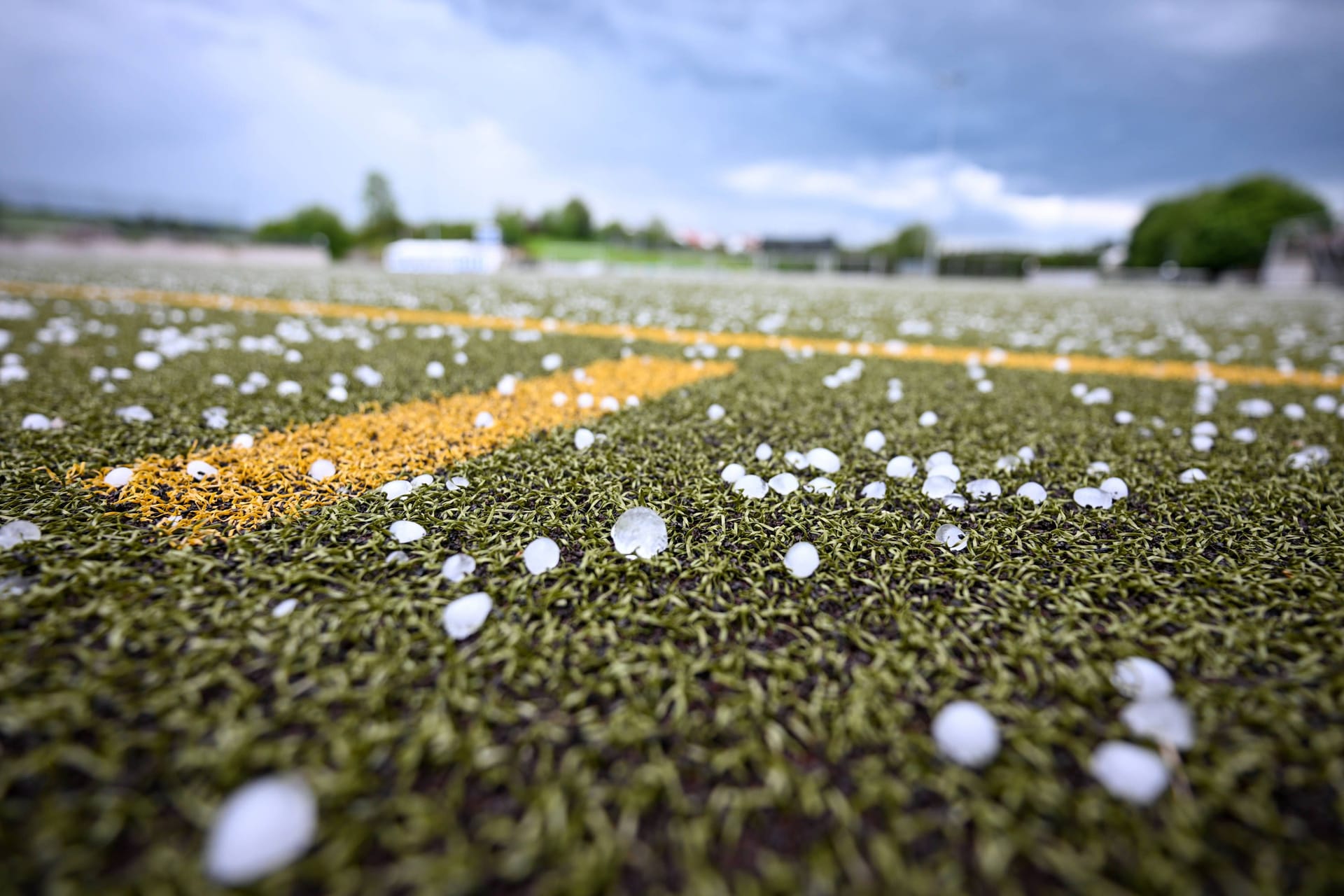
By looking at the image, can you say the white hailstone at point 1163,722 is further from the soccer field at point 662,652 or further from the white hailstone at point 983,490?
the white hailstone at point 983,490

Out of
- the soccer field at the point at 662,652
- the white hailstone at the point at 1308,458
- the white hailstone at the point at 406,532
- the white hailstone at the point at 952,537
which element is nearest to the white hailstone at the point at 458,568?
the soccer field at the point at 662,652

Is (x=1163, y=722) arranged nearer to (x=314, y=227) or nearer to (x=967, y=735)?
(x=967, y=735)

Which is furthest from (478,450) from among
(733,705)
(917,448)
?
(917,448)

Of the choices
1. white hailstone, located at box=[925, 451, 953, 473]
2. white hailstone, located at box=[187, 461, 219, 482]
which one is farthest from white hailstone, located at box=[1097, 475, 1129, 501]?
white hailstone, located at box=[187, 461, 219, 482]

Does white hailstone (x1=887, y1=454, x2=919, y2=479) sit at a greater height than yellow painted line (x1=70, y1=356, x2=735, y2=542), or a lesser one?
greater

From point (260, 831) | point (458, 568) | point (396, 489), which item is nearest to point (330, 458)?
point (396, 489)

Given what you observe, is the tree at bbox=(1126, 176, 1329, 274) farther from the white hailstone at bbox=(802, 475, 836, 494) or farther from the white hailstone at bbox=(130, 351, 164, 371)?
the white hailstone at bbox=(130, 351, 164, 371)
